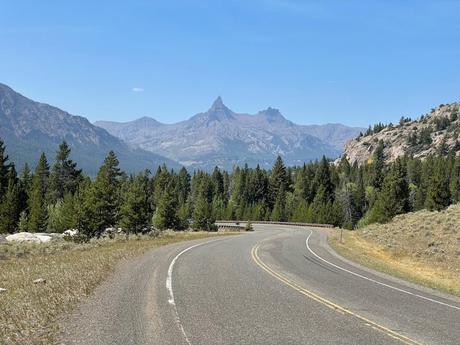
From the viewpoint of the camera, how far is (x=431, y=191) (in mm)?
81875

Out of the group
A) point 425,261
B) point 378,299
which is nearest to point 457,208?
point 425,261

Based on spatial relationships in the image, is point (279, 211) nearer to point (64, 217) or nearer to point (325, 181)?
point (325, 181)

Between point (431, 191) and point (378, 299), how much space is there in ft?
240

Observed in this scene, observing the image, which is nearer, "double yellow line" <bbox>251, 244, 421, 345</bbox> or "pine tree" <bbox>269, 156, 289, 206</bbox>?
"double yellow line" <bbox>251, 244, 421, 345</bbox>

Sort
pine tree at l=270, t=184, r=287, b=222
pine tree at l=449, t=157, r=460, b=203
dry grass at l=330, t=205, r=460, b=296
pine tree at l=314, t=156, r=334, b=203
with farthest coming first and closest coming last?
1. pine tree at l=314, t=156, r=334, b=203
2. pine tree at l=449, t=157, r=460, b=203
3. pine tree at l=270, t=184, r=287, b=222
4. dry grass at l=330, t=205, r=460, b=296

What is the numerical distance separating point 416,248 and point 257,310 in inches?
1335

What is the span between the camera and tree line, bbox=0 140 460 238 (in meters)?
61.3

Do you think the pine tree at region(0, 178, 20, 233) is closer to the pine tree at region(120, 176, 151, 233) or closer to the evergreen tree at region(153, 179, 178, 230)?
the evergreen tree at region(153, 179, 178, 230)

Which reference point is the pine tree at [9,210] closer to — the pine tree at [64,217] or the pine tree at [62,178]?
the pine tree at [64,217]

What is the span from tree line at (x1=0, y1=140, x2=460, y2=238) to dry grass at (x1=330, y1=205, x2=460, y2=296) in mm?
25951

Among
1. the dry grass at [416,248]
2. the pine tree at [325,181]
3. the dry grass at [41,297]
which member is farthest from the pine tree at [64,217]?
the pine tree at [325,181]

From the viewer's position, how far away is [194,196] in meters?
147

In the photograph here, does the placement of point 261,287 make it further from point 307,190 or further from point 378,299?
point 307,190

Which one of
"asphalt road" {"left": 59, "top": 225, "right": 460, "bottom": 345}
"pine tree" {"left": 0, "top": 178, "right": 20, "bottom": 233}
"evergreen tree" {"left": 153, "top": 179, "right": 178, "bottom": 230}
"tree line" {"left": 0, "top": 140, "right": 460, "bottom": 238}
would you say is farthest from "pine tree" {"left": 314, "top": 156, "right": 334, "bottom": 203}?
"asphalt road" {"left": 59, "top": 225, "right": 460, "bottom": 345}
